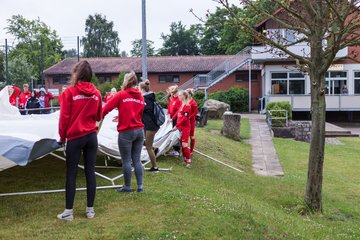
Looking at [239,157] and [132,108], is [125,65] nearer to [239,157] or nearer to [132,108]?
[239,157]

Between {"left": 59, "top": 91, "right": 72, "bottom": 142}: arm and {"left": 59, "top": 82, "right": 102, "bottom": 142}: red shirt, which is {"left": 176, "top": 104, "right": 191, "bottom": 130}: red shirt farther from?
{"left": 59, "top": 91, "right": 72, "bottom": 142}: arm

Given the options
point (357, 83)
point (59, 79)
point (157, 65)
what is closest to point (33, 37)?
point (59, 79)

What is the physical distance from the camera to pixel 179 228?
551cm

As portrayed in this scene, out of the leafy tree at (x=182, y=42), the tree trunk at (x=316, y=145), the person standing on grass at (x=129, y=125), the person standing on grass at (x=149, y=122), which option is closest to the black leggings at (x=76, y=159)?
the person standing on grass at (x=129, y=125)

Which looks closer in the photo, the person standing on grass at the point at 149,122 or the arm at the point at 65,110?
the arm at the point at 65,110

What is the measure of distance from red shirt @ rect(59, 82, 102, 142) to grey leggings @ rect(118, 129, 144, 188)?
1210 millimetres

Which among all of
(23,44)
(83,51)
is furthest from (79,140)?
(83,51)

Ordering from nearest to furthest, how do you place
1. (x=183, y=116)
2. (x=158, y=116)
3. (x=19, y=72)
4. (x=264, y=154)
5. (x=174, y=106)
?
(x=158, y=116) → (x=183, y=116) → (x=174, y=106) → (x=264, y=154) → (x=19, y=72)

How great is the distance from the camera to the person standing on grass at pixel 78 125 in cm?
562

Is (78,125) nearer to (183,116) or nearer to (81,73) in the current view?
(81,73)

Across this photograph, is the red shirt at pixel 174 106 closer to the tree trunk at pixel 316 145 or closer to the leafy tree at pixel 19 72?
the tree trunk at pixel 316 145

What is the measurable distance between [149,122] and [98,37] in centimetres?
7246

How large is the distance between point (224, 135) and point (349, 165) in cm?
556

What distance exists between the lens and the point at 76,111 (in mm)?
5656
